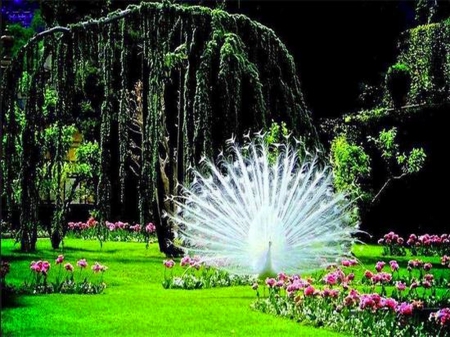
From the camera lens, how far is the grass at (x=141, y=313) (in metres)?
4.19

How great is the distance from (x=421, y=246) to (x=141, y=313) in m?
4.10

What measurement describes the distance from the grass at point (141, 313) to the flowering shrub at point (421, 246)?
8.43 ft

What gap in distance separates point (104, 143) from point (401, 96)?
6.73m

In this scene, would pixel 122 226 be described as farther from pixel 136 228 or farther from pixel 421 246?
pixel 421 246

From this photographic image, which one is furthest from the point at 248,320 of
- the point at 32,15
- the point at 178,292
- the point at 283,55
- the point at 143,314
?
the point at 32,15

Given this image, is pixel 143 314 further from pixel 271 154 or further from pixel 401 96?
pixel 401 96

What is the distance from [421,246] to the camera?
7984 millimetres

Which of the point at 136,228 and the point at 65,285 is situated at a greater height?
the point at 136,228

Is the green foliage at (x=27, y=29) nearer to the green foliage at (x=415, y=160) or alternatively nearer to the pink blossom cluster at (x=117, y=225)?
the pink blossom cluster at (x=117, y=225)

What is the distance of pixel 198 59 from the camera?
362cm

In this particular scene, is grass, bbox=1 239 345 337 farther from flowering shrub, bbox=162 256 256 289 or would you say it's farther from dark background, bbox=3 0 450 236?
dark background, bbox=3 0 450 236

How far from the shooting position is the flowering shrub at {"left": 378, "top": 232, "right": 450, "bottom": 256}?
307 inches

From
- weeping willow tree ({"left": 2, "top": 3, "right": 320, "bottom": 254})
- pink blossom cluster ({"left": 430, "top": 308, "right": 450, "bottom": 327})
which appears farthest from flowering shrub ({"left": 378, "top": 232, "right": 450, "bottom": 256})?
weeping willow tree ({"left": 2, "top": 3, "right": 320, "bottom": 254})

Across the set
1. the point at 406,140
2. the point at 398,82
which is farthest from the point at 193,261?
the point at 398,82
